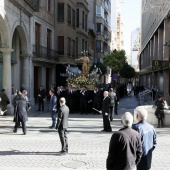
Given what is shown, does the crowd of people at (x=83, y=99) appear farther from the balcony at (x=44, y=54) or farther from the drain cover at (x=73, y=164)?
the drain cover at (x=73, y=164)

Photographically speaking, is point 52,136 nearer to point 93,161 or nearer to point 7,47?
point 93,161

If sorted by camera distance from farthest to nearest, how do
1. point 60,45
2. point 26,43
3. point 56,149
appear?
point 60,45, point 26,43, point 56,149

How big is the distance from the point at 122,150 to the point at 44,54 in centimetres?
2481

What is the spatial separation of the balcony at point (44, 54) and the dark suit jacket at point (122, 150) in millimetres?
21724

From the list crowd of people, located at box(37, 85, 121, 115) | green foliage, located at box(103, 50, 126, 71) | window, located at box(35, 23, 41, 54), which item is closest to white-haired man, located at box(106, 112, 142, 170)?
crowd of people, located at box(37, 85, 121, 115)

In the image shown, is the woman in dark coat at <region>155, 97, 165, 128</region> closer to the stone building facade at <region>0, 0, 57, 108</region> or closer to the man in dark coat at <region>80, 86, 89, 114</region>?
the man in dark coat at <region>80, 86, 89, 114</region>

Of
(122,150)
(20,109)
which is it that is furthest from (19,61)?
(122,150)

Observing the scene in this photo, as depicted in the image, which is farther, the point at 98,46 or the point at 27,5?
the point at 98,46

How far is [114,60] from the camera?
50219 mm

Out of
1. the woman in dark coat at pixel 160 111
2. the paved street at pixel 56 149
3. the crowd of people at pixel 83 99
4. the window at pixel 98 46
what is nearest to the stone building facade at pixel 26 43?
the crowd of people at pixel 83 99

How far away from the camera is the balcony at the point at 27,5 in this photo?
20203mm

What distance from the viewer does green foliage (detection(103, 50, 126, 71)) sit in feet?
164

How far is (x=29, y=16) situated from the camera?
2373 centimetres

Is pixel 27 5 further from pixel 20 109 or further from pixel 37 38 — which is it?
pixel 20 109
